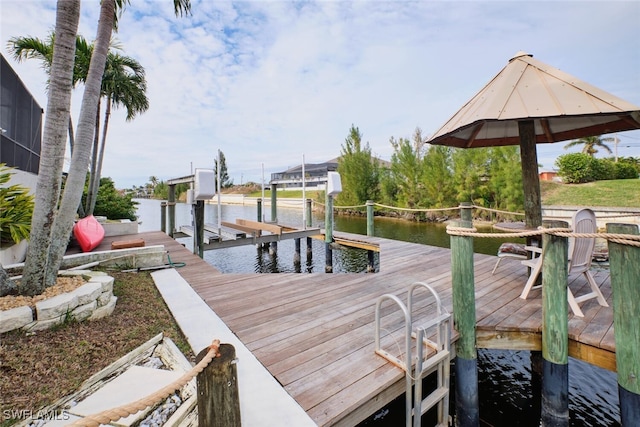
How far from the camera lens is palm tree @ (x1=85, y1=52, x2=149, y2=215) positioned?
8.70 meters

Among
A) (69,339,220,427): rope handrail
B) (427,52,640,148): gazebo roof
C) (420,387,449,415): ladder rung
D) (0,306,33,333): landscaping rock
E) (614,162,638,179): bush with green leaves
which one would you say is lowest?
(420,387,449,415): ladder rung

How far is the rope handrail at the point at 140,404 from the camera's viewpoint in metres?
0.76

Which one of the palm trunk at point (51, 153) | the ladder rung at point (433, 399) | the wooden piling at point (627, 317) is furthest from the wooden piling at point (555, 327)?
the palm trunk at point (51, 153)

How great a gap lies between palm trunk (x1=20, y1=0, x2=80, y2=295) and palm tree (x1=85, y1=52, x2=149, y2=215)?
7.12 metres

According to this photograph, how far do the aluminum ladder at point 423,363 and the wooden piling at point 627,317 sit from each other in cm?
107

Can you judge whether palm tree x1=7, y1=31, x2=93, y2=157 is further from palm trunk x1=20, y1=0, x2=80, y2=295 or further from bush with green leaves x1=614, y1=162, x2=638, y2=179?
bush with green leaves x1=614, y1=162, x2=638, y2=179

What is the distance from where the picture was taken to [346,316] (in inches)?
108

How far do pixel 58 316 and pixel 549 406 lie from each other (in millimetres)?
3986

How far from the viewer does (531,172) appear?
10.8 ft

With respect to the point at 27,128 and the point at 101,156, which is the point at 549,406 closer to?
the point at 27,128

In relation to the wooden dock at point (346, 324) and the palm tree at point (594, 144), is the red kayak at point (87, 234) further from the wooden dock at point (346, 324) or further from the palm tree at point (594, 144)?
the palm tree at point (594, 144)

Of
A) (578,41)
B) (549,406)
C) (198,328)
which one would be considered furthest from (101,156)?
(578,41)

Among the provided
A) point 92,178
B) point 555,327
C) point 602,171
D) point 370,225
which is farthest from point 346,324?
point 602,171

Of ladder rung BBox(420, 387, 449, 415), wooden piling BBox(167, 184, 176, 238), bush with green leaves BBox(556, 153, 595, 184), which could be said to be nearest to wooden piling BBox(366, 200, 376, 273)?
ladder rung BBox(420, 387, 449, 415)
